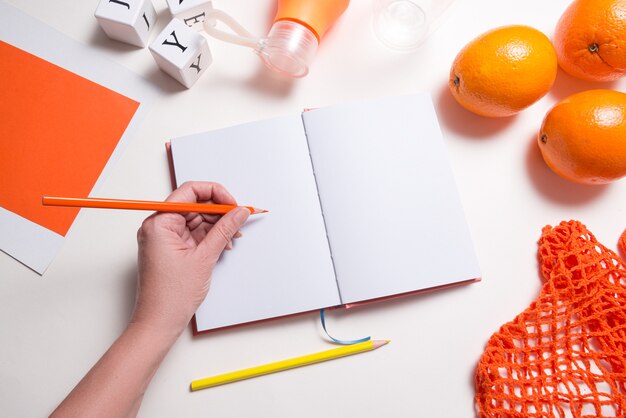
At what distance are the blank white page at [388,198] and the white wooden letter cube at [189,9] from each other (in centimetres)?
→ 23

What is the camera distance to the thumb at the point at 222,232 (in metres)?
0.59

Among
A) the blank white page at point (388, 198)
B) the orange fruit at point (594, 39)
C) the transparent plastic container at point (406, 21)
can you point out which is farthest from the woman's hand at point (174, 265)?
the orange fruit at point (594, 39)

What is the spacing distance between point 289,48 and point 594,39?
0.40 m

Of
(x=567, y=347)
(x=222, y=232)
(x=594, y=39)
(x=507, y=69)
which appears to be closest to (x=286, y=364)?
(x=222, y=232)

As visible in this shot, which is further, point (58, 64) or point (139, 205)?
point (58, 64)

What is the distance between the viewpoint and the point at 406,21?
0.75 meters

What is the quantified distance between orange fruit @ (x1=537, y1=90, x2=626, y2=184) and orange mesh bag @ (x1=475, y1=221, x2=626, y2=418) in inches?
3.8

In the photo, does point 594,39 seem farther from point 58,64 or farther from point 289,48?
point 58,64

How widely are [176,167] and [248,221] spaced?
0.13m

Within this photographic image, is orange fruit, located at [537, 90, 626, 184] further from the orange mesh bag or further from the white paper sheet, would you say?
the white paper sheet

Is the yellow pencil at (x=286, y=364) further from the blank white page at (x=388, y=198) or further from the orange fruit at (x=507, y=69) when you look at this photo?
the orange fruit at (x=507, y=69)

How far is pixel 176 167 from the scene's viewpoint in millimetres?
667

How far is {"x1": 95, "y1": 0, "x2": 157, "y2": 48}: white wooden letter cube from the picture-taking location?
66 centimetres

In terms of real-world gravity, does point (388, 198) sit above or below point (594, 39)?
below
